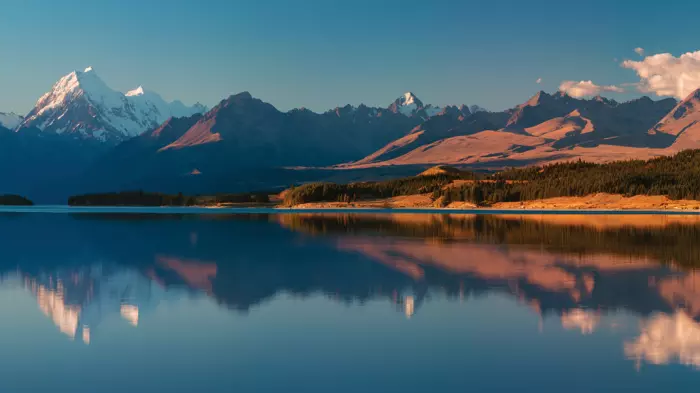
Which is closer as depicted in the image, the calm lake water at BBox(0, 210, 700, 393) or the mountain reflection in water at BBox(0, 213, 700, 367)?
the calm lake water at BBox(0, 210, 700, 393)

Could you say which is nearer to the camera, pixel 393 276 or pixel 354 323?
pixel 354 323

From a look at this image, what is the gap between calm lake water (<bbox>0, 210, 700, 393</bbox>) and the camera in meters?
29.0

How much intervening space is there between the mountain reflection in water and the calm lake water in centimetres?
22

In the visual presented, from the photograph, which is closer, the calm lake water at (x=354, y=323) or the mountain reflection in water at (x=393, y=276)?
the calm lake water at (x=354, y=323)

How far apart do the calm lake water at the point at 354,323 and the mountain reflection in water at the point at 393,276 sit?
221 mm

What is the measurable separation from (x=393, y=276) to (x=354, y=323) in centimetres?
1974

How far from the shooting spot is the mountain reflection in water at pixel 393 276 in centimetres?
4116

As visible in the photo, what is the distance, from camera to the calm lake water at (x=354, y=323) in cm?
2900

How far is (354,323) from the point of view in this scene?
3978cm

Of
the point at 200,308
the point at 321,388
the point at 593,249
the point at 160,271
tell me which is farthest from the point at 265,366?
the point at 593,249

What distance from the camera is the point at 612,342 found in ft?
112

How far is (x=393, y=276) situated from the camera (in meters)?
59.2

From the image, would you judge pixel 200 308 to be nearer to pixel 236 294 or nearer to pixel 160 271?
pixel 236 294

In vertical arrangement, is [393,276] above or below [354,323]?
above
